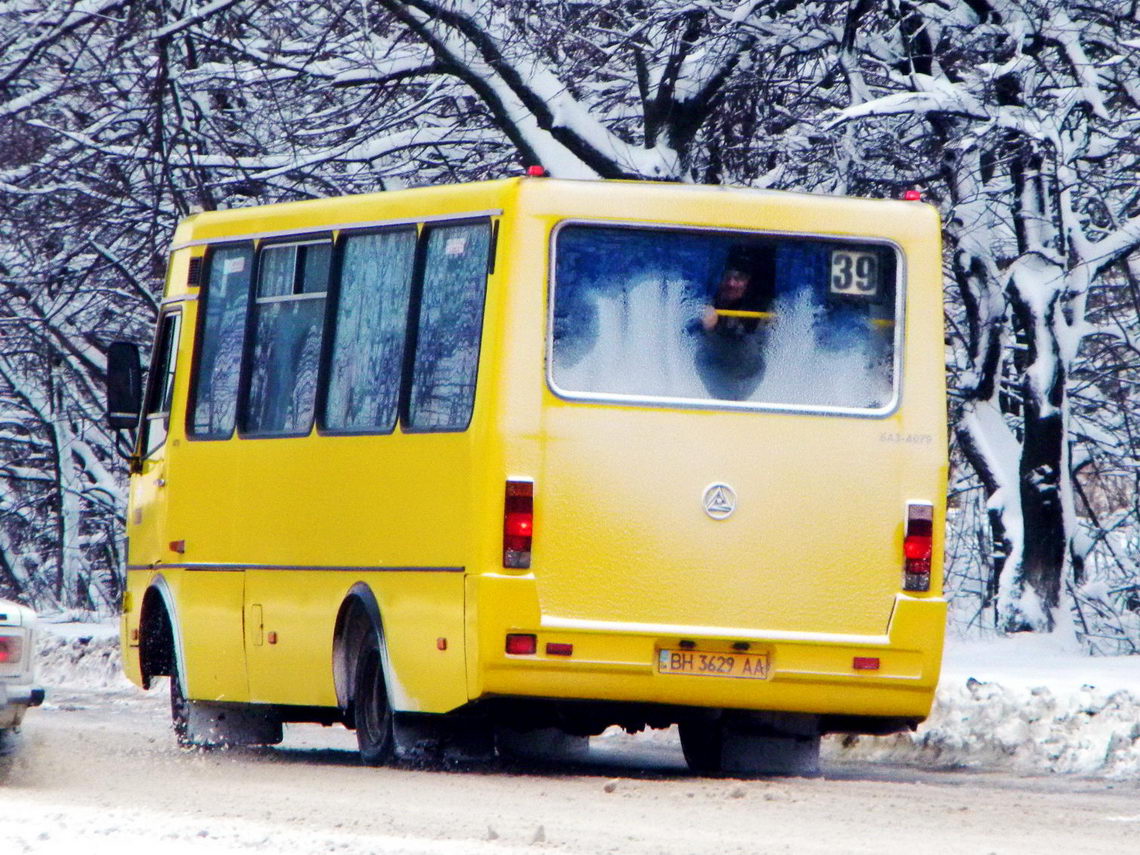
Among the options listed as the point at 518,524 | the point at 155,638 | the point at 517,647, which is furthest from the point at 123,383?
the point at 517,647

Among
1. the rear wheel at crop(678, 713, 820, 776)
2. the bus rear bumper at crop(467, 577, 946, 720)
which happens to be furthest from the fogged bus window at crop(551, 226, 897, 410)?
the rear wheel at crop(678, 713, 820, 776)

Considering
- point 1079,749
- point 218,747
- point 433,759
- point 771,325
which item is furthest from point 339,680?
point 1079,749

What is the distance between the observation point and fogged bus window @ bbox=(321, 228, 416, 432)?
1153cm

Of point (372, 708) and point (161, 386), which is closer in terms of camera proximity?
point (372, 708)

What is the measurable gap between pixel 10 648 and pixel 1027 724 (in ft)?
17.3

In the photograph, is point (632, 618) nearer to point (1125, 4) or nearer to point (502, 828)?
point (502, 828)

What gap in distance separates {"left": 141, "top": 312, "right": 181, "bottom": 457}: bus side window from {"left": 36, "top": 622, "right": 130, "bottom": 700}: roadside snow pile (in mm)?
7232

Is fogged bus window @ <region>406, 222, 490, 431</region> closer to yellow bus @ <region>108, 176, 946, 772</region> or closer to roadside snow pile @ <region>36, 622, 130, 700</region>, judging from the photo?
yellow bus @ <region>108, 176, 946, 772</region>

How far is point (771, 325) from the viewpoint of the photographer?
10961mm

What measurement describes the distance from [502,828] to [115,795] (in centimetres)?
204

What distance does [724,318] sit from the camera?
1092 cm

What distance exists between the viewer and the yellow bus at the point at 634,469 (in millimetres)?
10539

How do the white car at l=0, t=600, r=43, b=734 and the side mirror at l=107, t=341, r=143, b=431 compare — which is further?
the side mirror at l=107, t=341, r=143, b=431

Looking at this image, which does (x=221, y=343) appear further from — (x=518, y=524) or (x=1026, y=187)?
(x=1026, y=187)
